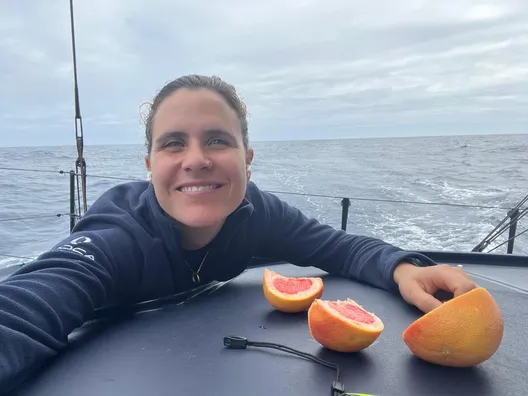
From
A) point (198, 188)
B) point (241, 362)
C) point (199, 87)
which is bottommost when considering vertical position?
point (241, 362)

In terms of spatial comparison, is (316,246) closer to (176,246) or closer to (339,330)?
(176,246)

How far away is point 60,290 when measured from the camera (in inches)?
35.6

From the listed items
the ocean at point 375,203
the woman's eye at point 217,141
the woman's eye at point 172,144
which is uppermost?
the woman's eye at point 217,141

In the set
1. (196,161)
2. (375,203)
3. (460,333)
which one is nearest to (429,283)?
(460,333)

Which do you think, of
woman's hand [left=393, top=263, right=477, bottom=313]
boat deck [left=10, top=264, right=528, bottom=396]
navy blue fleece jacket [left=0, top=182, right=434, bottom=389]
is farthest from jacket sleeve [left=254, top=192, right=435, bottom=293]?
boat deck [left=10, top=264, right=528, bottom=396]

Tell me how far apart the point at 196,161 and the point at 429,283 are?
2.24 ft

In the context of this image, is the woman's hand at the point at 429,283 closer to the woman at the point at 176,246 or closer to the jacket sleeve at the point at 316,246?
the woman at the point at 176,246

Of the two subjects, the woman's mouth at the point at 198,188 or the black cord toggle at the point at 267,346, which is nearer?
the black cord toggle at the point at 267,346

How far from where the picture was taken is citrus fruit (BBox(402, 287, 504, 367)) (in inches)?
31.5

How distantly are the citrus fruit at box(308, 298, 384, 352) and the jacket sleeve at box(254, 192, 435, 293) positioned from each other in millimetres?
489

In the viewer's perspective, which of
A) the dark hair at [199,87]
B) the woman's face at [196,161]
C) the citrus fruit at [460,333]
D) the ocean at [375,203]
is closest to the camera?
the citrus fruit at [460,333]

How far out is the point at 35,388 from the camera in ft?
2.57

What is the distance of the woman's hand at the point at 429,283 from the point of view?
3.53 ft

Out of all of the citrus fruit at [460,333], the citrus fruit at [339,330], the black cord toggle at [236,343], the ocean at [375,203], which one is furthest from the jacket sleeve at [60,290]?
the ocean at [375,203]
